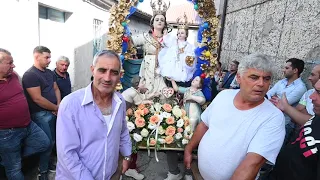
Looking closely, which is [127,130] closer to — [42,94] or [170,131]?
[170,131]

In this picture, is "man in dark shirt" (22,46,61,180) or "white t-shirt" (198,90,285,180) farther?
"man in dark shirt" (22,46,61,180)

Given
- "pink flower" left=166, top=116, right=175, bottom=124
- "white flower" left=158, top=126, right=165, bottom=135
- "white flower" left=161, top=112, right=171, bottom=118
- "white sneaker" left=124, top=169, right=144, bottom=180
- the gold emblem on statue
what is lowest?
"white sneaker" left=124, top=169, right=144, bottom=180

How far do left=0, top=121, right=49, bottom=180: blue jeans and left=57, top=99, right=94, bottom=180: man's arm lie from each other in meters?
1.39

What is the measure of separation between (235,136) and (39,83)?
2742 mm

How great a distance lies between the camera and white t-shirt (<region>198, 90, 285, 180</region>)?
176 centimetres

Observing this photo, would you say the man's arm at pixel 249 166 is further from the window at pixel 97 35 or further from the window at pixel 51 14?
the window at pixel 97 35

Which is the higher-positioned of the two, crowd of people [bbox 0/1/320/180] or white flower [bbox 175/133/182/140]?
crowd of people [bbox 0/1/320/180]

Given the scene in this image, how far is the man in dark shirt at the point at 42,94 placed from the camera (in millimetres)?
3099

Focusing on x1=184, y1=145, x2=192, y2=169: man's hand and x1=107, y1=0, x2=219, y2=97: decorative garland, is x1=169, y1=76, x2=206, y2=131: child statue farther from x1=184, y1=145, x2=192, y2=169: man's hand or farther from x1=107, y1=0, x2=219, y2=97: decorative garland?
x1=184, y1=145, x2=192, y2=169: man's hand

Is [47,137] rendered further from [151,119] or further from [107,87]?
[107,87]

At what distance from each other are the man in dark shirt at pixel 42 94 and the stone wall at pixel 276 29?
3010 millimetres

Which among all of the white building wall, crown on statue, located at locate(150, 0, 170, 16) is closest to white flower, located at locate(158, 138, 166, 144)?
crown on statue, located at locate(150, 0, 170, 16)

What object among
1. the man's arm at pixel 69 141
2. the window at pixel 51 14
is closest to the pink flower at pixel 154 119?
the man's arm at pixel 69 141

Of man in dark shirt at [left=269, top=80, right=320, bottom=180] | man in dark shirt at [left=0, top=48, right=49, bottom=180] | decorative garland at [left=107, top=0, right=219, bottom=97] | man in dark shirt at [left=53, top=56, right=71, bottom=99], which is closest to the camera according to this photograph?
man in dark shirt at [left=269, top=80, right=320, bottom=180]
